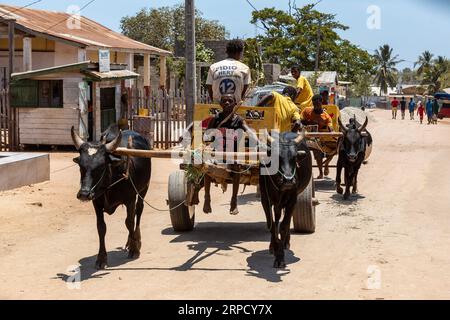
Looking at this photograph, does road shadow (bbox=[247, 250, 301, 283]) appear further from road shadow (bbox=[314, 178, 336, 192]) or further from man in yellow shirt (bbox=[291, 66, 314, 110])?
road shadow (bbox=[314, 178, 336, 192])

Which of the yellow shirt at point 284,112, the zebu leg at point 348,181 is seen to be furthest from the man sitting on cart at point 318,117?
the yellow shirt at point 284,112

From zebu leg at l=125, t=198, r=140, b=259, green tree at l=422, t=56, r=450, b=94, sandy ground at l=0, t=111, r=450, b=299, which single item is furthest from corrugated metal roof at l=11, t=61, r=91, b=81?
green tree at l=422, t=56, r=450, b=94

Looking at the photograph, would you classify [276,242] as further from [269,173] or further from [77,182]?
[77,182]

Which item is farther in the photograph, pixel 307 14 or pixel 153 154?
pixel 307 14

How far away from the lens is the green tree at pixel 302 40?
5878 centimetres

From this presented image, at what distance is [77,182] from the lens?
617 inches

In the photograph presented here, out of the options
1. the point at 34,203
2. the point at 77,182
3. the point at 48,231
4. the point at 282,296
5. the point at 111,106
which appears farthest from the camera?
the point at 111,106

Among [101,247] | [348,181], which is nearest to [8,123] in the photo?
[348,181]

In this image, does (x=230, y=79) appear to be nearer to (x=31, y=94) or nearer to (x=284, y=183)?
(x=284, y=183)

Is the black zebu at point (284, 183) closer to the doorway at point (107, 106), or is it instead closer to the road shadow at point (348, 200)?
the road shadow at point (348, 200)

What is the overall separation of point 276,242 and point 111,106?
1597 centimetres

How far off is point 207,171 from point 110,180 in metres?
1.23

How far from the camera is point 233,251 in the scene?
9.42 meters

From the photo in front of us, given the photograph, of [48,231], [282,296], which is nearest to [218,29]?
[48,231]
